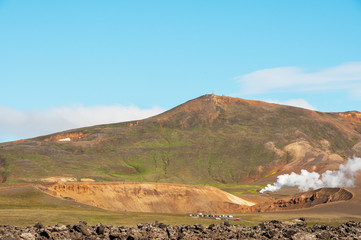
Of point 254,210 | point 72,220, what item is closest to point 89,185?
point 254,210

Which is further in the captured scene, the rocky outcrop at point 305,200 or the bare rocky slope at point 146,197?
the rocky outcrop at point 305,200

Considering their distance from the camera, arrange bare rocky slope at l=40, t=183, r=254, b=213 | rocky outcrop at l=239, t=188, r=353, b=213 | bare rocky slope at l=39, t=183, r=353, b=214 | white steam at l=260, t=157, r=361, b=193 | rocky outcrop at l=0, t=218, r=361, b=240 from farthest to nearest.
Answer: white steam at l=260, t=157, r=361, b=193, rocky outcrop at l=239, t=188, r=353, b=213, bare rocky slope at l=39, t=183, r=353, b=214, bare rocky slope at l=40, t=183, r=254, b=213, rocky outcrop at l=0, t=218, r=361, b=240

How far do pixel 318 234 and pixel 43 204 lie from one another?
6690 cm

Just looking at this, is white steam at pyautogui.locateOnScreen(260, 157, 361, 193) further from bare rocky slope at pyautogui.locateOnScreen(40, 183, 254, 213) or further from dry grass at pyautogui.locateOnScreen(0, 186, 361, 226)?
dry grass at pyautogui.locateOnScreen(0, 186, 361, 226)

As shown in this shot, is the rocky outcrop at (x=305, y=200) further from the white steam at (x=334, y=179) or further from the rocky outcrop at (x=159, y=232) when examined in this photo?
the rocky outcrop at (x=159, y=232)

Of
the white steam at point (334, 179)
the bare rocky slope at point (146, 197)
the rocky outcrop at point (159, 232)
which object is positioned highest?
the white steam at point (334, 179)

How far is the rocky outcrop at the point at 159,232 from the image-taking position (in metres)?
37.7

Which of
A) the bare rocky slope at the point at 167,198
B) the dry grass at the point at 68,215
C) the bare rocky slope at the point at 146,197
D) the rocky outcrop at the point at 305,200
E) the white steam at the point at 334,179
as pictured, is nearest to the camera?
the dry grass at the point at 68,215

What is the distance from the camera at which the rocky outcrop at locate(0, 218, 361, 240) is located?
37.7m

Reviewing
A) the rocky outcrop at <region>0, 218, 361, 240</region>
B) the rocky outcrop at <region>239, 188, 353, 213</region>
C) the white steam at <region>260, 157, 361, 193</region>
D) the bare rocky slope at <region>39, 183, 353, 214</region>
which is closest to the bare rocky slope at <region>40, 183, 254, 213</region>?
the bare rocky slope at <region>39, 183, 353, 214</region>

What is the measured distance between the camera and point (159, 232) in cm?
4128

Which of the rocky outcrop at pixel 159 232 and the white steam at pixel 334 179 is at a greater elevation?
the white steam at pixel 334 179

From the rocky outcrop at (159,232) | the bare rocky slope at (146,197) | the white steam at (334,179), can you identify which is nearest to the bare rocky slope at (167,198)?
the bare rocky slope at (146,197)

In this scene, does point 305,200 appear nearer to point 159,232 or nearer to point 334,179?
point 334,179
